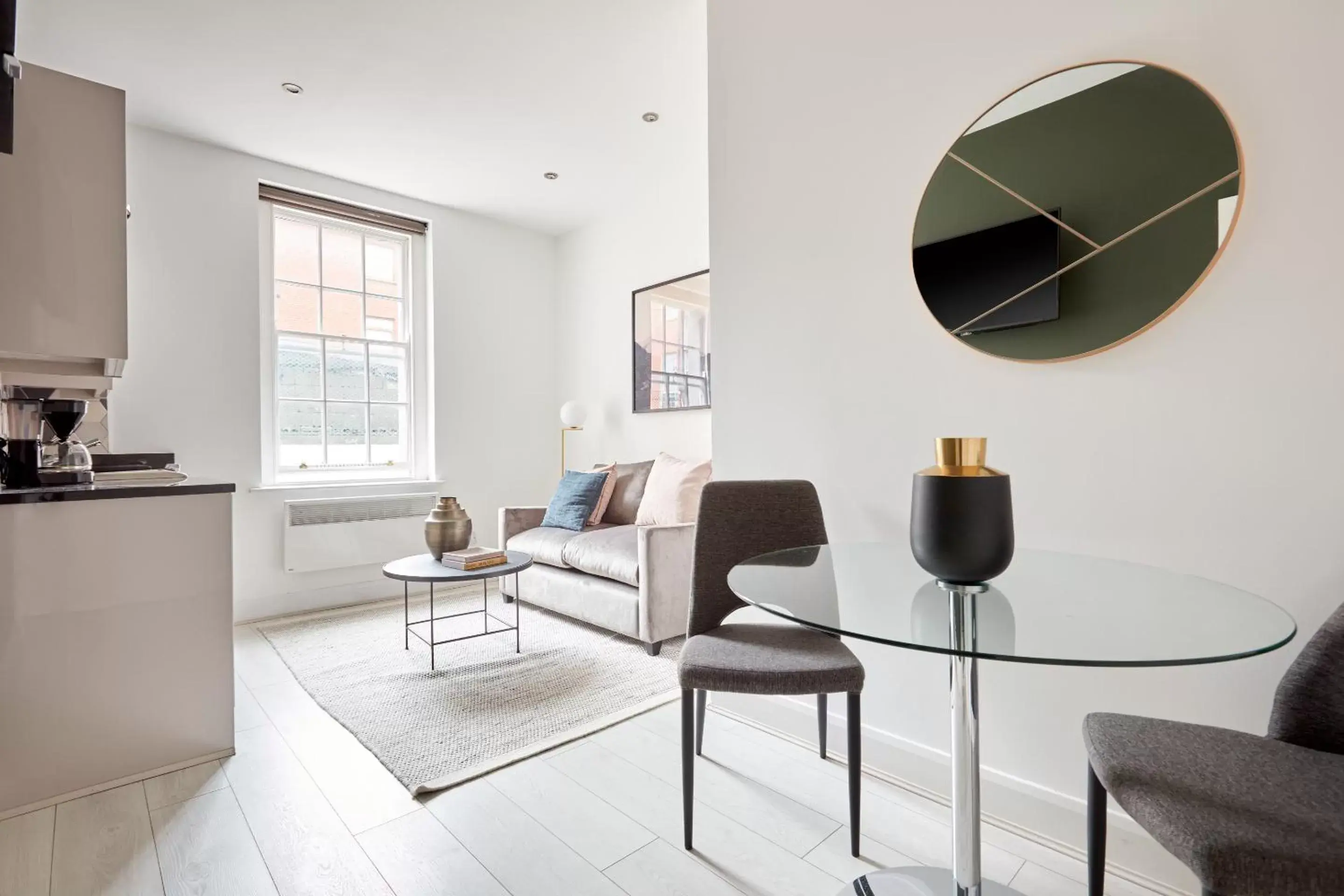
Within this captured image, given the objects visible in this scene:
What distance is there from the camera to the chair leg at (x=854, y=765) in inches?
61.9

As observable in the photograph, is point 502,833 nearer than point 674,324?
Yes

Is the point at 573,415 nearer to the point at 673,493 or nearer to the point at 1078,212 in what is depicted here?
the point at 673,493

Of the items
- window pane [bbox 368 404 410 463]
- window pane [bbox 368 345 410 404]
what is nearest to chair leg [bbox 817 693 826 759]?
window pane [bbox 368 404 410 463]

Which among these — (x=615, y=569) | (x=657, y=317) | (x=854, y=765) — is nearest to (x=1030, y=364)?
(x=854, y=765)

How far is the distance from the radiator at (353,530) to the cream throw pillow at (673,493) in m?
1.36

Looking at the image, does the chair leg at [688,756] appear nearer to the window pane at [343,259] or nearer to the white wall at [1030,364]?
the white wall at [1030,364]

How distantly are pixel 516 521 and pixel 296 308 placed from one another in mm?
2030

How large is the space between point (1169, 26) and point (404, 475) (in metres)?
4.59

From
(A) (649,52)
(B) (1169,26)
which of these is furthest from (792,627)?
(A) (649,52)

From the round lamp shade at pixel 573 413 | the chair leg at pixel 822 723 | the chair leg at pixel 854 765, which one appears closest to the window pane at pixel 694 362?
the round lamp shade at pixel 573 413

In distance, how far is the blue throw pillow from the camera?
13.0ft

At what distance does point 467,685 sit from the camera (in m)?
2.72

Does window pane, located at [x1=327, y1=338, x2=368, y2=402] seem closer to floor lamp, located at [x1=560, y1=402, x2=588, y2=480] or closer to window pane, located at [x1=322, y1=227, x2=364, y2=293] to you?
window pane, located at [x1=322, y1=227, x2=364, y2=293]

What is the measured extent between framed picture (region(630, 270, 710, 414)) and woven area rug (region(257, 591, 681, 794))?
1645 mm
